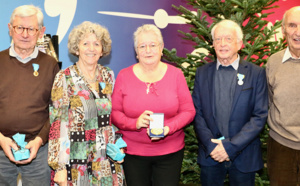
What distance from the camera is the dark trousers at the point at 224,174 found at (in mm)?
2658

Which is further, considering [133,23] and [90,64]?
[133,23]

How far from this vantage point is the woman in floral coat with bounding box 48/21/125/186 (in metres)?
2.41

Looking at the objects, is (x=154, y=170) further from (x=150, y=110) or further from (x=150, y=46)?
(x=150, y=46)

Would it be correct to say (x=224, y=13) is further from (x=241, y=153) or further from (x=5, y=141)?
(x=5, y=141)

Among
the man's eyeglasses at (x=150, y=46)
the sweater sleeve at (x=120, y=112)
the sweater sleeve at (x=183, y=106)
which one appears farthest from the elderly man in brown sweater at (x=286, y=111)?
the sweater sleeve at (x=120, y=112)

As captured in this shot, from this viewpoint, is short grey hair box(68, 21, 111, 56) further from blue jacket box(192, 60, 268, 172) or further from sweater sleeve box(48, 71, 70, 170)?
blue jacket box(192, 60, 268, 172)

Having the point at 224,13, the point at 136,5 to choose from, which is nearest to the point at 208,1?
the point at 224,13

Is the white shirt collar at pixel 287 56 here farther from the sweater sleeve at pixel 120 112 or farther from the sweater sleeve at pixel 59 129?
the sweater sleeve at pixel 59 129

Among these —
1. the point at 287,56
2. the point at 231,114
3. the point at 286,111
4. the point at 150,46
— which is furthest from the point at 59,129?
the point at 287,56

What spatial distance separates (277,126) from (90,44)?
1754 mm

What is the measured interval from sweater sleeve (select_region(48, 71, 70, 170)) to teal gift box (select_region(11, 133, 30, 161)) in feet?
0.58

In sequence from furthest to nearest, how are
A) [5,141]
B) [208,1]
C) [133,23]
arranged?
[133,23] → [208,1] → [5,141]

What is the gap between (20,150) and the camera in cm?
240

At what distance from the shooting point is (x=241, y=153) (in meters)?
2.67
